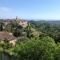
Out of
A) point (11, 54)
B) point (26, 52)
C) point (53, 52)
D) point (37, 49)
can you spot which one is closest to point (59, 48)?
point (53, 52)

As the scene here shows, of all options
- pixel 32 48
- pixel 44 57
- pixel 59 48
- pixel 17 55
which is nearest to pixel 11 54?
pixel 17 55

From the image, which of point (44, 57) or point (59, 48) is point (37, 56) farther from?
point (59, 48)

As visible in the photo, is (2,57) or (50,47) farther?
(2,57)

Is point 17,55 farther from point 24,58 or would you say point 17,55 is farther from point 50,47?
point 50,47

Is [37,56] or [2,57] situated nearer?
[37,56]

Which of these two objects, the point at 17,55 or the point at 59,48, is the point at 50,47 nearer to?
the point at 59,48

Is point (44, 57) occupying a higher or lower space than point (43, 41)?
lower

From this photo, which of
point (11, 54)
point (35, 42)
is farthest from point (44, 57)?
point (11, 54)
